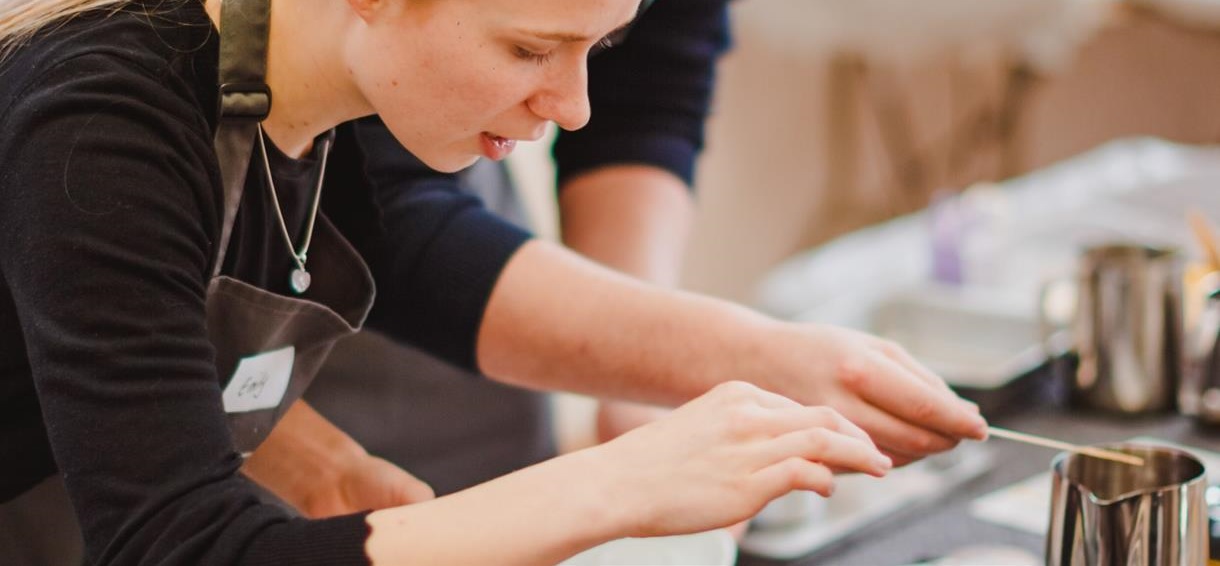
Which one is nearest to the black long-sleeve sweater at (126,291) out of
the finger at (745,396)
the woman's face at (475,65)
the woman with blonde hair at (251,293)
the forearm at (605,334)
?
the woman with blonde hair at (251,293)

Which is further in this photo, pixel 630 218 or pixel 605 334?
pixel 630 218

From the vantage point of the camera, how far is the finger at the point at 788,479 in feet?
2.35

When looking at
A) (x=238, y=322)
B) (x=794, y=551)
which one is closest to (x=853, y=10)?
(x=794, y=551)

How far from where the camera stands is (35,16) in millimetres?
784

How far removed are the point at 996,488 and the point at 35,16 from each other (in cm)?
91

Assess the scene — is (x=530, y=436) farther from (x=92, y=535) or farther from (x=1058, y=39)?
(x=1058, y=39)

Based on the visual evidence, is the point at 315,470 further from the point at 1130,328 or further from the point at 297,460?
the point at 1130,328

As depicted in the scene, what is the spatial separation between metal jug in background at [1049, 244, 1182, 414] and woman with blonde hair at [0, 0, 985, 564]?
1.77 ft

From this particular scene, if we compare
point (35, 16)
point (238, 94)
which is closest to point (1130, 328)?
point (238, 94)

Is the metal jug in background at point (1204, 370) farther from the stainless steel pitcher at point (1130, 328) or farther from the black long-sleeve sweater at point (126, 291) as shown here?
the black long-sleeve sweater at point (126, 291)

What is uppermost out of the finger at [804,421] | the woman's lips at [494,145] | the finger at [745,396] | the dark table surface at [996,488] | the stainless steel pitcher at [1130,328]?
the woman's lips at [494,145]

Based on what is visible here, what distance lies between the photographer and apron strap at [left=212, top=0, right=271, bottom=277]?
80cm

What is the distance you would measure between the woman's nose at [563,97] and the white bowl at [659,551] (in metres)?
0.28

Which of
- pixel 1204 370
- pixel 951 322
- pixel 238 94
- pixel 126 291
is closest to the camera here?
pixel 126 291
